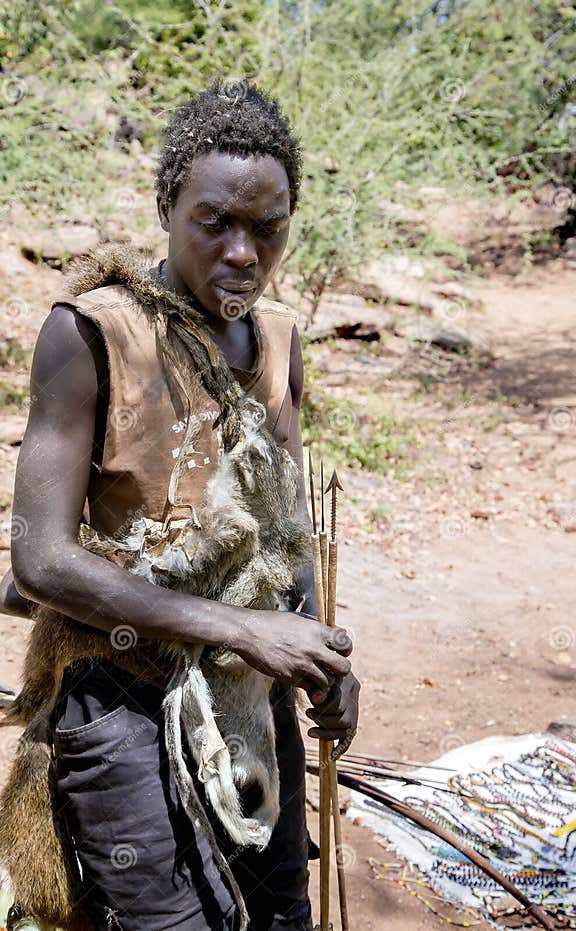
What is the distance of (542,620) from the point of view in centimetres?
516

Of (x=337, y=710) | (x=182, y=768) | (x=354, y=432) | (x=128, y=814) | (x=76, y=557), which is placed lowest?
(x=128, y=814)

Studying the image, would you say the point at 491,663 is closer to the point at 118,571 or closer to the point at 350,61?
the point at 118,571

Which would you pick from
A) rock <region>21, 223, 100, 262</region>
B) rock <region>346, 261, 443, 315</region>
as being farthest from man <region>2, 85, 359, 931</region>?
rock <region>346, 261, 443, 315</region>

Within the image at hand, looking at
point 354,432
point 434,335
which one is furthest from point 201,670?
point 434,335

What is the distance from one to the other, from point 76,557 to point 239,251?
0.61 meters

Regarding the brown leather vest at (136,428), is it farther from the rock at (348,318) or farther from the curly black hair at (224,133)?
the rock at (348,318)

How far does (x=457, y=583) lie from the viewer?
5582 mm

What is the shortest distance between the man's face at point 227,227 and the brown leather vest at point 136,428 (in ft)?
0.44

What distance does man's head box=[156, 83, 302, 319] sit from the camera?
162 centimetres

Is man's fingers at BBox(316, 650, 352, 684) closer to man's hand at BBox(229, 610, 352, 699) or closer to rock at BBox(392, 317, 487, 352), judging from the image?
man's hand at BBox(229, 610, 352, 699)

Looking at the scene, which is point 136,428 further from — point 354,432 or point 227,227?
point 354,432

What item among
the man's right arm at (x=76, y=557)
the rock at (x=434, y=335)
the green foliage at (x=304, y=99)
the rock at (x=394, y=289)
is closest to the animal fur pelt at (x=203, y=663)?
the man's right arm at (x=76, y=557)

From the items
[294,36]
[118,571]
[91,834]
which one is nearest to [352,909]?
[91,834]

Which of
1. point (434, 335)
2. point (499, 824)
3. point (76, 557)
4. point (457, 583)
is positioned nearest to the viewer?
point (76, 557)
